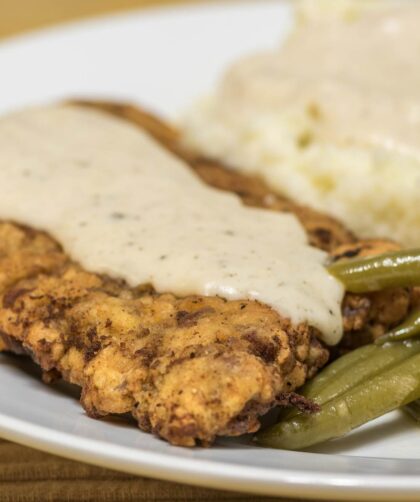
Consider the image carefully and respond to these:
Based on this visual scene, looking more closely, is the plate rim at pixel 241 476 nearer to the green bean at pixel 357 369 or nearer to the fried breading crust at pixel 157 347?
the fried breading crust at pixel 157 347

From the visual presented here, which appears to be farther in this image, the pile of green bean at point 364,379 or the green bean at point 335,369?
the green bean at point 335,369

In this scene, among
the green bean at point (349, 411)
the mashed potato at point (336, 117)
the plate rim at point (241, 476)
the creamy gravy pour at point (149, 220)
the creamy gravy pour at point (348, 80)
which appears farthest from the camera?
the creamy gravy pour at point (348, 80)

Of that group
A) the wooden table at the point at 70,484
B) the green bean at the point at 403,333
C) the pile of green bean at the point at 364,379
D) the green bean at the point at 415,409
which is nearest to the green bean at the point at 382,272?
the pile of green bean at the point at 364,379

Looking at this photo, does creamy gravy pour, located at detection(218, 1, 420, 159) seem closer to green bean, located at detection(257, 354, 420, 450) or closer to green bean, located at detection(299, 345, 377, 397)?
green bean, located at detection(299, 345, 377, 397)

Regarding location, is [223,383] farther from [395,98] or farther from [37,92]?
[37,92]

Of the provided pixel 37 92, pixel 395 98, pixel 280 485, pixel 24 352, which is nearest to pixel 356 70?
pixel 395 98

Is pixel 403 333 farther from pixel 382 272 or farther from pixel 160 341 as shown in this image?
pixel 160 341

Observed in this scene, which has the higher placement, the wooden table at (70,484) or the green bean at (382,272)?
the green bean at (382,272)
